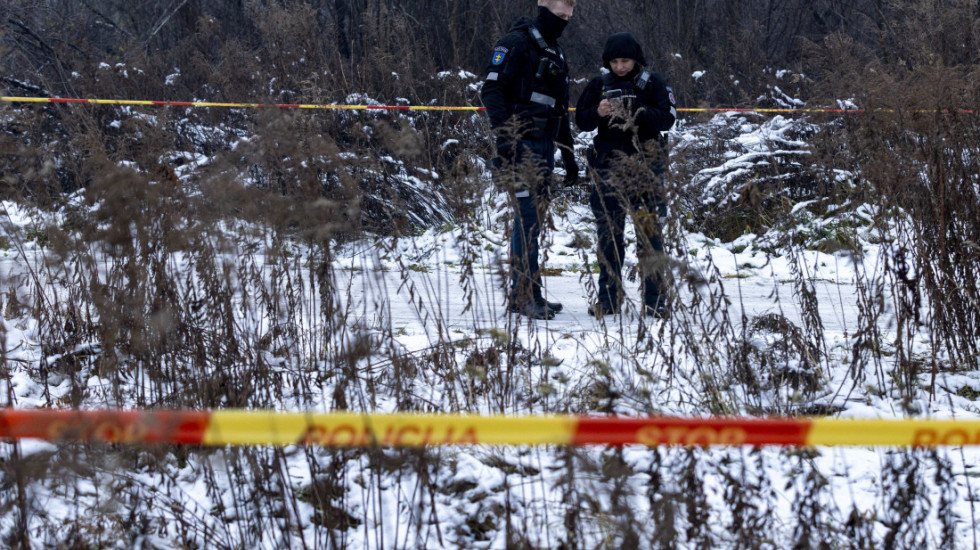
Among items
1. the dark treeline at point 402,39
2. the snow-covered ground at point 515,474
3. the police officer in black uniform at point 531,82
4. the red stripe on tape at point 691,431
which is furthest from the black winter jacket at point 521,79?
the dark treeline at point 402,39

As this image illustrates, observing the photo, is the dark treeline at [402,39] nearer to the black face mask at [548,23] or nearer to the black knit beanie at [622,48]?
the black face mask at [548,23]

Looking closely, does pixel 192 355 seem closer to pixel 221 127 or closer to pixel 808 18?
pixel 221 127

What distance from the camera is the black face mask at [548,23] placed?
495 cm

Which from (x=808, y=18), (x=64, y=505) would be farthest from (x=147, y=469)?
(x=808, y=18)

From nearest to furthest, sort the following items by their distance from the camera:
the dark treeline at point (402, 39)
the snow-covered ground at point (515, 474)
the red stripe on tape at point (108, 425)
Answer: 1. the red stripe on tape at point (108, 425)
2. the snow-covered ground at point (515, 474)
3. the dark treeline at point (402, 39)

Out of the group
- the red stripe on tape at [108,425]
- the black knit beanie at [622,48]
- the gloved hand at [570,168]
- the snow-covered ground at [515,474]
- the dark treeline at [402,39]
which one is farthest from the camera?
the dark treeline at [402,39]

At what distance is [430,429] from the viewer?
2.12 m

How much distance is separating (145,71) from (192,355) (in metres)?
8.32

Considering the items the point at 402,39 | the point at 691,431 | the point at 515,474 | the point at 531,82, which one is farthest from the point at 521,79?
the point at 402,39

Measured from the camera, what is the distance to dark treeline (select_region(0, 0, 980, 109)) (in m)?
9.59

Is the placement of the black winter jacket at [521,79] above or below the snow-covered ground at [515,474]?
above

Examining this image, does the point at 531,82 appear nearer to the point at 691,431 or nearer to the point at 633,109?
the point at 633,109

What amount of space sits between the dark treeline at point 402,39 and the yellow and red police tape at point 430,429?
22.1ft

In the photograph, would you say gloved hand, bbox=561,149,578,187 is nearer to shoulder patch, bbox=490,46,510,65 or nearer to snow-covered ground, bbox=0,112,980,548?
shoulder patch, bbox=490,46,510,65
